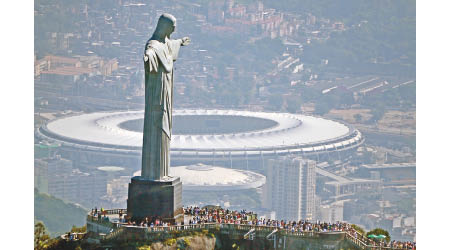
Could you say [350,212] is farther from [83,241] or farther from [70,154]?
[83,241]

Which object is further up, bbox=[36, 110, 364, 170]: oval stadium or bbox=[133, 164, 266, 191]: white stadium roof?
bbox=[36, 110, 364, 170]: oval stadium

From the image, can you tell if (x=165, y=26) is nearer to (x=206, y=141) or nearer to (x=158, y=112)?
(x=158, y=112)

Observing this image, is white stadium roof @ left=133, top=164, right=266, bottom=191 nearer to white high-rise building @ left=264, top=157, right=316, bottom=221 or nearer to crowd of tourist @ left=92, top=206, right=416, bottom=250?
white high-rise building @ left=264, top=157, right=316, bottom=221

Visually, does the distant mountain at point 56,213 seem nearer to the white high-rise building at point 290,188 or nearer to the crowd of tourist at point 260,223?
the white high-rise building at point 290,188

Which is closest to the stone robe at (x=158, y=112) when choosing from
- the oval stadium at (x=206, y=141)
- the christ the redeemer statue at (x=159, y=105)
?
the christ the redeemer statue at (x=159, y=105)

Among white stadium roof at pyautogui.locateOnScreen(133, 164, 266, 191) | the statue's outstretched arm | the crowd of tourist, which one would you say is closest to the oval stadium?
white stadium roof at pyautogui.locateOnScreen(133, 164, 266, 191)

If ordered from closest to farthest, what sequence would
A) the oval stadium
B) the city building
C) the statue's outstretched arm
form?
the statue's outstretched arm, the oval stadium, the city building
